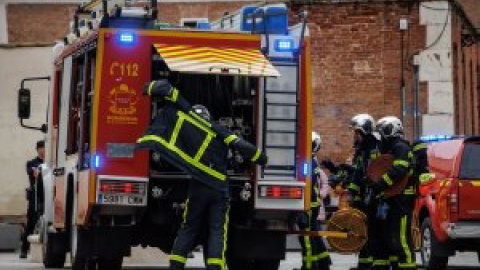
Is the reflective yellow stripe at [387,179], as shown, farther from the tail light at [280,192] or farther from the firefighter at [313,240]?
the firefighter at [313,240]

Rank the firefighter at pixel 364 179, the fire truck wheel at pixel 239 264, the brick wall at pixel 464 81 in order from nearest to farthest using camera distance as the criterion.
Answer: the firefighter at pixel 364 179 → the fire truck wheel at pixel 239 264 → the brick wall at pixel 464 81

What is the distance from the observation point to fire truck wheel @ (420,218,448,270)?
61.1 ft

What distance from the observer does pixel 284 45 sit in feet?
45.3

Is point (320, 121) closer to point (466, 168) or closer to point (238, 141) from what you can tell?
point (466, 168)

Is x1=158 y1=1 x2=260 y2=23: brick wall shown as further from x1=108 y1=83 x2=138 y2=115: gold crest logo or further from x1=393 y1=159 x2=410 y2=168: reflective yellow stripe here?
x1=108 y1=83 x2=138 y2=115: gold crest logo

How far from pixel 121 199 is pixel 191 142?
1.47m

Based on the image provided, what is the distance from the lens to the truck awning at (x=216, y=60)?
13.1m

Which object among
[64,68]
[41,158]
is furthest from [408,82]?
[64,68]

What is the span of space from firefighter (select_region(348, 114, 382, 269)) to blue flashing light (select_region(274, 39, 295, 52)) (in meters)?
1.58

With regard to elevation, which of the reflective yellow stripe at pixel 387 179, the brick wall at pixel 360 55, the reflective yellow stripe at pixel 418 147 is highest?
the brick wall at pixel 360 55

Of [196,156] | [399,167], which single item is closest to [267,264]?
[399,167]

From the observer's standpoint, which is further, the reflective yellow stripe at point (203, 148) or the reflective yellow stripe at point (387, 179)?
the reflective yellow stripe at point (387, 179)

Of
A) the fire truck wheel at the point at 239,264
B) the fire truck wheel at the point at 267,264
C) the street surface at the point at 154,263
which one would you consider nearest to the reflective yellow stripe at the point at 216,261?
the fire truck wheel at the point at 267,264

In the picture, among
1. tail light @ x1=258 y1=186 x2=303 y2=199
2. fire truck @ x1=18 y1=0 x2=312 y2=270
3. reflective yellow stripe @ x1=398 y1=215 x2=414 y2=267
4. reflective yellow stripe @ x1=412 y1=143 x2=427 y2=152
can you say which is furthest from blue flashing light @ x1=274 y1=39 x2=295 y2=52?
reflective yellow stripe @ x1=398 y1=215 x2=414 y2=267
